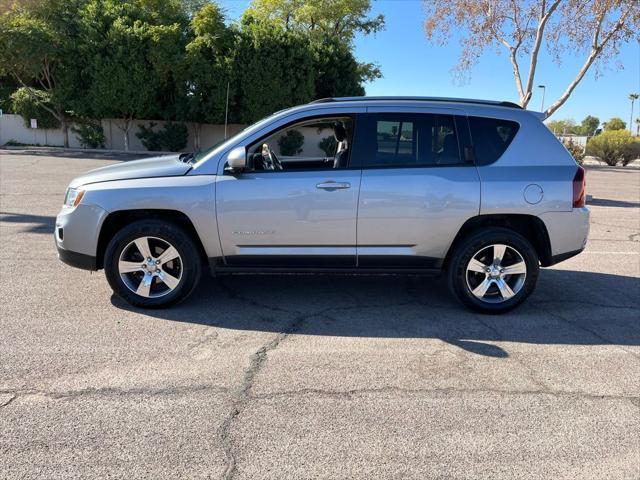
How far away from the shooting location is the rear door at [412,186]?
4.57 m

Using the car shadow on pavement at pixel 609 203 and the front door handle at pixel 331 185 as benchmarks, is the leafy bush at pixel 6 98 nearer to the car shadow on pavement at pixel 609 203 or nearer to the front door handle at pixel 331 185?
the car shadow on pavement at pixel 609 203

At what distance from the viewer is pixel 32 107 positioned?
106ft

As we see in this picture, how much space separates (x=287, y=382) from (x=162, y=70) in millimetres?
29009

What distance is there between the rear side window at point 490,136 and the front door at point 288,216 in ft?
3.93

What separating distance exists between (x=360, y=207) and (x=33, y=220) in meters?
6.79

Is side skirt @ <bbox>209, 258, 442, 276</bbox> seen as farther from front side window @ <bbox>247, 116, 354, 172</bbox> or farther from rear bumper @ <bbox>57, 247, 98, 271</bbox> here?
rear bumper @ <bbox>57, 247, 98, 271</bbox>

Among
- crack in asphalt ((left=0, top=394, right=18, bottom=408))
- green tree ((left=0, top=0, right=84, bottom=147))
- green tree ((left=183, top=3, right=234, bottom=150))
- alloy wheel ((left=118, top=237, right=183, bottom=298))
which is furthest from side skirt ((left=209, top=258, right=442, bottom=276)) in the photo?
green tree ((left=0, top=0, right=84, bottom=147))

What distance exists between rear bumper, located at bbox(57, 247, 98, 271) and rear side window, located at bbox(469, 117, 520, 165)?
12.2 ft

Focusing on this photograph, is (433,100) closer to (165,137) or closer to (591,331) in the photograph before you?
(591,331)

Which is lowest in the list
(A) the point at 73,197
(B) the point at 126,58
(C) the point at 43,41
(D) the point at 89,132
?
(A) the point at 73,197

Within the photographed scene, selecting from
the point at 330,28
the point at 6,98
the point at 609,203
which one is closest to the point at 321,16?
the point at 330,28

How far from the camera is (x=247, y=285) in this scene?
5.53m

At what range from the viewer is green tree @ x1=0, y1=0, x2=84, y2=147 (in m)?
27.5

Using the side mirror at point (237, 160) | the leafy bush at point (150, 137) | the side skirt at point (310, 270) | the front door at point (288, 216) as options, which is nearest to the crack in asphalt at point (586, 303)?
the side skirt at point (310, 270)
